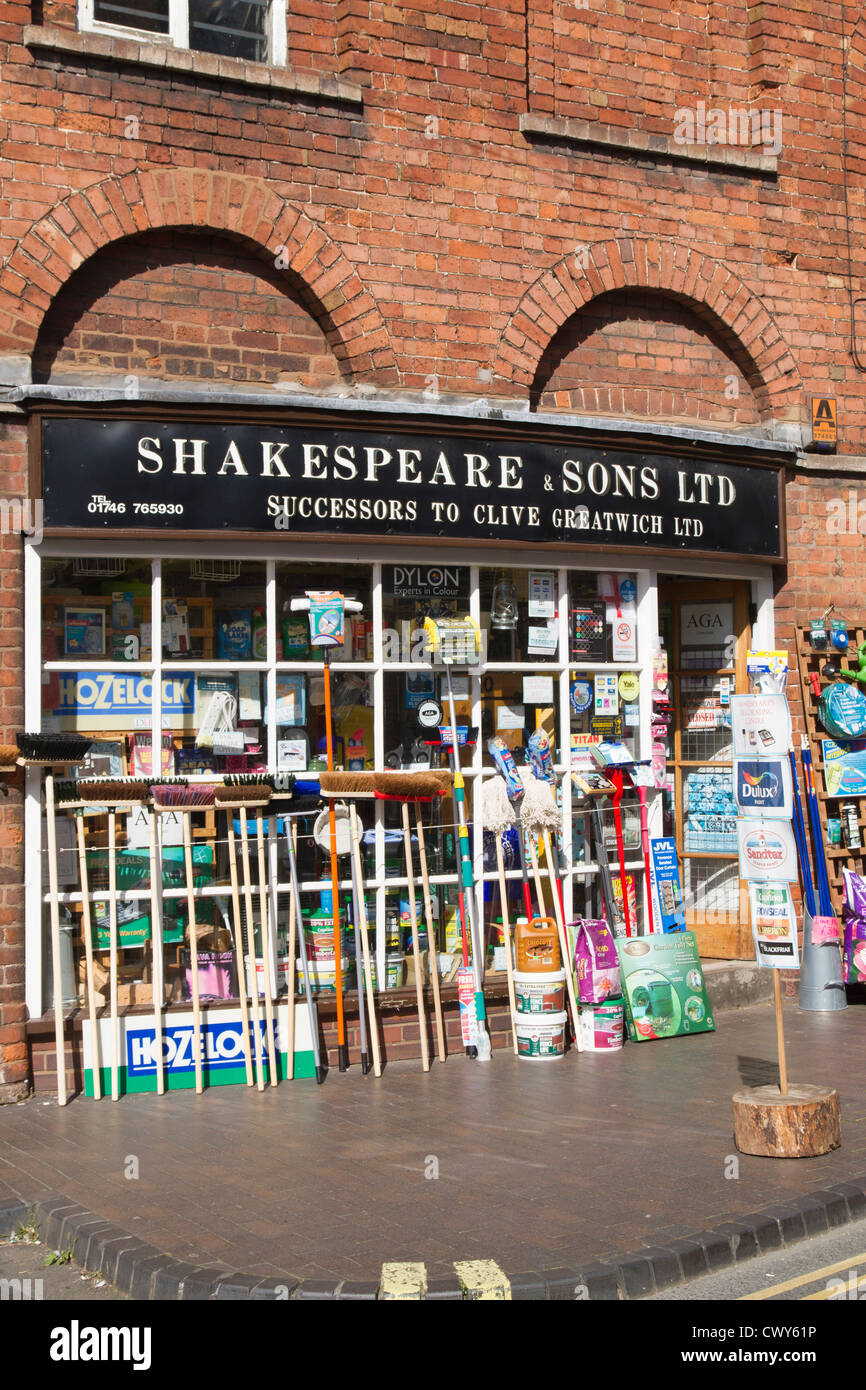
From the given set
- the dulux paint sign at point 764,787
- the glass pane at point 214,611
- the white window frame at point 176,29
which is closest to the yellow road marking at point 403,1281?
the dulux paint sign at point 764,787

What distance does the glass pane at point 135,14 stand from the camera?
8.48 meters

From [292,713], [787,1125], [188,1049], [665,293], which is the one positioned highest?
[665,293]

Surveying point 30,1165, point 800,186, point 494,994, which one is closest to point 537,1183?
point 30,1165

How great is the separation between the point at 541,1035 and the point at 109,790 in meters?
3.02

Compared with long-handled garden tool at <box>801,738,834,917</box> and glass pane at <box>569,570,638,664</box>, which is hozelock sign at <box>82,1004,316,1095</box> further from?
long-handled garden tool at <box>801,738,834,917</box>

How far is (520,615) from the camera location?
9.56 meters

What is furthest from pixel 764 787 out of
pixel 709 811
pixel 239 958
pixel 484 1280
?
pixel 709 811

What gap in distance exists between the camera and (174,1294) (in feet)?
17.1

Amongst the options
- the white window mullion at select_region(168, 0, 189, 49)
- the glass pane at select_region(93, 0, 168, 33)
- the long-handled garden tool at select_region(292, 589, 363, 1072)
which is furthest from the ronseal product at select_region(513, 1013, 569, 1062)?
the glass pane at select_region(93, 0, 168, 33)

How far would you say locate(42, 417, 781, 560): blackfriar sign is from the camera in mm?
8141

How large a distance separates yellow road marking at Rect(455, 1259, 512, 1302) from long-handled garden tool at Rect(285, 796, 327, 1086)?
305 centimetres

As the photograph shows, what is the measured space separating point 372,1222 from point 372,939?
3.20 m

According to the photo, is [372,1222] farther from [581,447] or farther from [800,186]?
[800,186]

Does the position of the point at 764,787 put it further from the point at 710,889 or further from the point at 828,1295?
the point at 710,889
